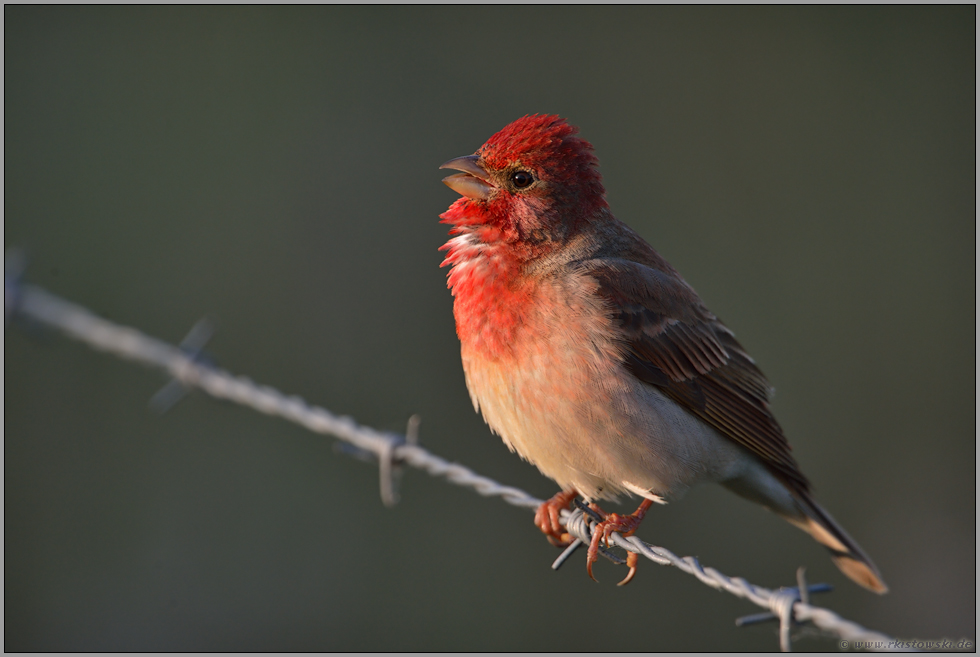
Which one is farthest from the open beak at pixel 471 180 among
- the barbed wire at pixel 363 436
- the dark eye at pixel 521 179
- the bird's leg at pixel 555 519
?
the bird's leg at pixel 555 519

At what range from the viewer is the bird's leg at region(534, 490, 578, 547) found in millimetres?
4066

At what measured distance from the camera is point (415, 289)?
7562mm

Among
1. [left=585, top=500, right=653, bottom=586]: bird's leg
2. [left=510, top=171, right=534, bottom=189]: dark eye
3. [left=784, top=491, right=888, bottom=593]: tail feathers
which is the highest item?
[left=510, top=171, right=534, bottom=189]: dark eye

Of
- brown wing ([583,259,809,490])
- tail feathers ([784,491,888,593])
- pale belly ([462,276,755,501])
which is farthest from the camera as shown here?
tail feathers ([784,491,888,593])

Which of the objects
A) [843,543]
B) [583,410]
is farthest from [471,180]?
[843,543]

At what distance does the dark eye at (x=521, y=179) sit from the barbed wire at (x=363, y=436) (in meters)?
1.26

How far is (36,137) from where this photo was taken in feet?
26.8

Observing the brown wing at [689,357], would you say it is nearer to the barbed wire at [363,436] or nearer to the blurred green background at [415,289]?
the barbed wire at [363,436]

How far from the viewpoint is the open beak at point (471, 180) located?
13.4 feet

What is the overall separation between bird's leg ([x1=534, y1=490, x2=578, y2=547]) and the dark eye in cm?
145

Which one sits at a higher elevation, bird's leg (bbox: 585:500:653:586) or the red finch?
the red finch

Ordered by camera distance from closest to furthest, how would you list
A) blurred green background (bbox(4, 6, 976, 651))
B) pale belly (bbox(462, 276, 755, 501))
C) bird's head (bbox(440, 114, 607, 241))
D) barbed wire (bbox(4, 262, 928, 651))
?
barbed wire (bbox(4, 262, 928, 651)) → pale belly (bbox(462, 276, 755, 501)) → bird's head (bbox(440, 114, 607, 241)) → blurred green background (bbox(4, 6, 976, 651))

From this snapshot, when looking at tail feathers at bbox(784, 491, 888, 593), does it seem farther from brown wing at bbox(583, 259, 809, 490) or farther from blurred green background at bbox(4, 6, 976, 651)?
blurred green background at bbox(4, 6, 976, 651)

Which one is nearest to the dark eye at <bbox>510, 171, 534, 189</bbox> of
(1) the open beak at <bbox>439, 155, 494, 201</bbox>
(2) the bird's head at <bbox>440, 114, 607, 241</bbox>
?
(2) the bird's head at <bbox>440, 114, 607, 241</bbox>
